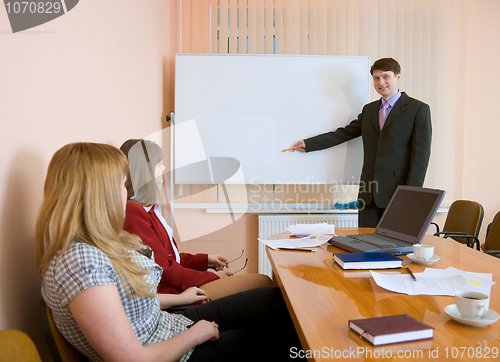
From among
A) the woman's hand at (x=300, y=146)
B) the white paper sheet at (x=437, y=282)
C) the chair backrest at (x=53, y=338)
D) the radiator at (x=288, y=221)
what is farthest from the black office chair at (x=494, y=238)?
the chair backrest at (x=53, y=338)

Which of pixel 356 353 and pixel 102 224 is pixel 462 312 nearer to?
pixel 356 353

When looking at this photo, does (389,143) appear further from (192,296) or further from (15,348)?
(15,348)

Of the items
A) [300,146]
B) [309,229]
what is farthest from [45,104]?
[300,146]

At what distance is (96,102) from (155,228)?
66 cm

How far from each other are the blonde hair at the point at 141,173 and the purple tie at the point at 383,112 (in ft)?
5.98

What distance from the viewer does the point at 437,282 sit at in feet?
3.82

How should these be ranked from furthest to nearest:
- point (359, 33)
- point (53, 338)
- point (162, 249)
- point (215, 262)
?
1. point (359, 33)
2. point (215, 262)
3. point (162, 249)
4. point (53, 338)

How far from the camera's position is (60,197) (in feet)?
3.10

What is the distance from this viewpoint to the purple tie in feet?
9.00

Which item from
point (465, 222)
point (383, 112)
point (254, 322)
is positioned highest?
point (383, 112)

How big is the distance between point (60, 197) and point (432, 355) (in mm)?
927

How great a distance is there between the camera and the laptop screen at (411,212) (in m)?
1.64

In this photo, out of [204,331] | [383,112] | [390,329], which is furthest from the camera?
[383,112]

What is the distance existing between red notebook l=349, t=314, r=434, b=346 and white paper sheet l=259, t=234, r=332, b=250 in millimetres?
828
